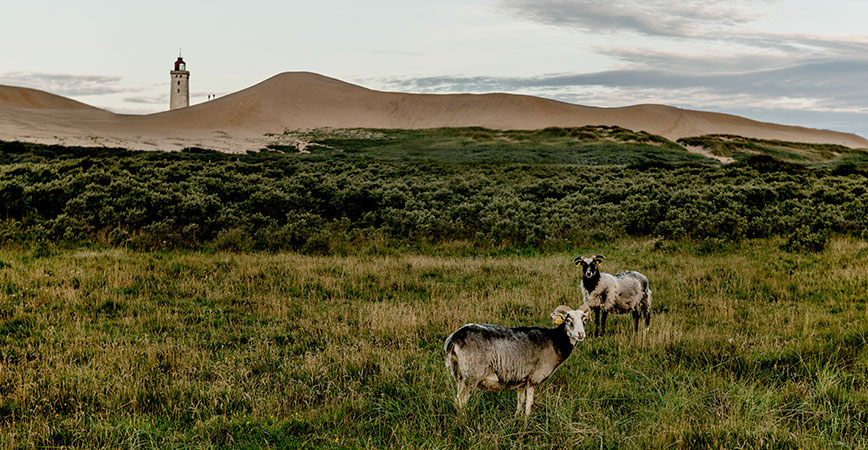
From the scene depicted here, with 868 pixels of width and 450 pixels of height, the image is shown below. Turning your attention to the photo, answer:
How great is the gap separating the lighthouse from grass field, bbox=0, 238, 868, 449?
129 meters

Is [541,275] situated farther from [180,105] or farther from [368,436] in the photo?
[180,105]

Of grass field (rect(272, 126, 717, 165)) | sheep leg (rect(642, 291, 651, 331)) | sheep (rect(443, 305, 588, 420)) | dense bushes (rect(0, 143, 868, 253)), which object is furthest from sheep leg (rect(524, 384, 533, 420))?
grass field (rect(272, 126, 717, 165))

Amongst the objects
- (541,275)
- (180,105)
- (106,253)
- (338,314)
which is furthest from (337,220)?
(180,105)

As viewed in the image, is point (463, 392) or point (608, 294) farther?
point (608, 294)

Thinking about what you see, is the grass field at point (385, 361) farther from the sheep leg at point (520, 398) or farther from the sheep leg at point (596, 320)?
the sheep leg at point (596, 320)

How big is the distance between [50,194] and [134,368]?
18.4 m

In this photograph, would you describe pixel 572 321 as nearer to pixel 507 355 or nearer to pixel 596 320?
pixel 507 355

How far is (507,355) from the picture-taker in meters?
5.44

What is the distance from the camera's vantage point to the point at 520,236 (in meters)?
19.7

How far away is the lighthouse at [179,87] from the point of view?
128 m

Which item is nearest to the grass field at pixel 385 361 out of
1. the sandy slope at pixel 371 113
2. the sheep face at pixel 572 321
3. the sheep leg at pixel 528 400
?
the sheep leg at pixel 528 400

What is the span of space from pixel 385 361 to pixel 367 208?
56.7 feet

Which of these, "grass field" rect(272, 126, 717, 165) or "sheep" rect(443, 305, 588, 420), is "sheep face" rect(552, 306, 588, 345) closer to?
"sheep" rect(443, 305, 588, 420)

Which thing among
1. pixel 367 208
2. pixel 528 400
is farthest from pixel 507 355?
pixel 367 208
